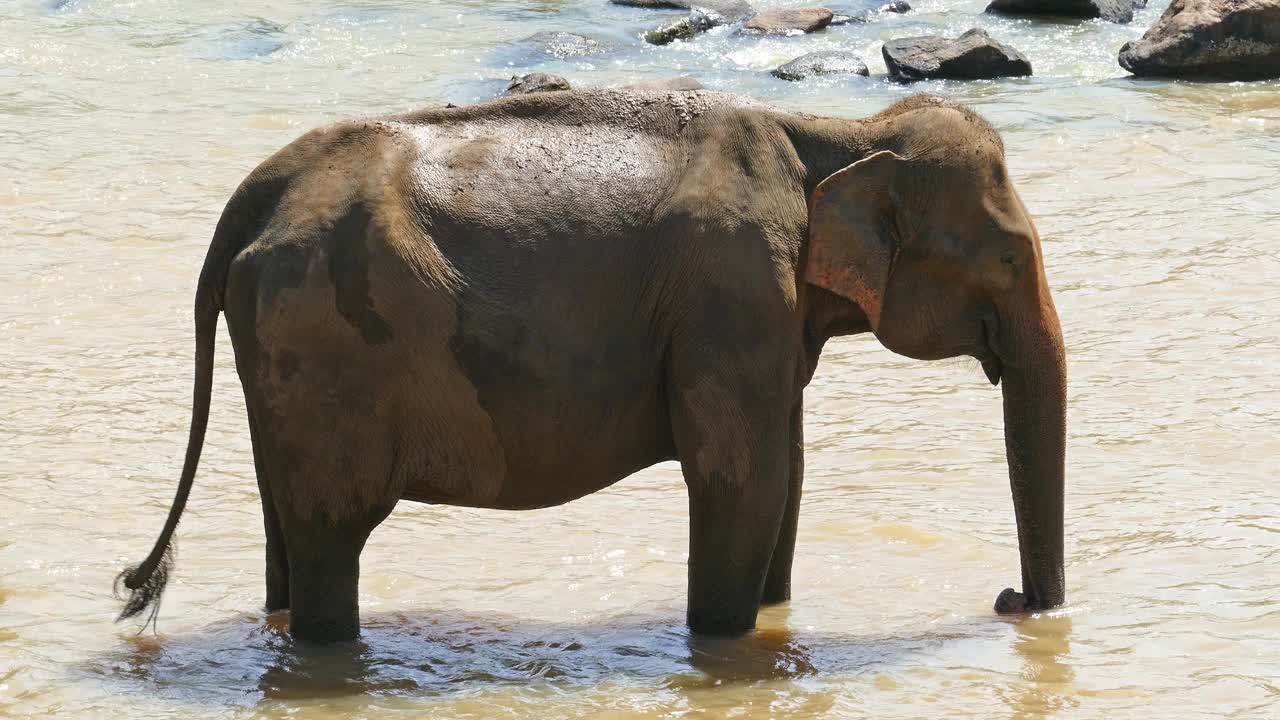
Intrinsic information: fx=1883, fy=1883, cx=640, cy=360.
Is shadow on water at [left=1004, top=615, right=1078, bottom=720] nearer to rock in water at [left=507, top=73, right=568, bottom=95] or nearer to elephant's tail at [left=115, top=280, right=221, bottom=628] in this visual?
elephant's tail at [left=115, top=280, right=221, bottom=628]

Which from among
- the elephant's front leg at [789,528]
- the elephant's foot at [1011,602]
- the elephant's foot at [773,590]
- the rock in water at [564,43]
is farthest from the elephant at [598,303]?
the rock in water at [564,43]

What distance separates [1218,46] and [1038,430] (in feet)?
36.4

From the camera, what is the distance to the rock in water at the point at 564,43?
17.4m

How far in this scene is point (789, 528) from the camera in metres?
5.44

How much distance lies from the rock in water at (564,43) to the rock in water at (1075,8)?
4214 millimetres

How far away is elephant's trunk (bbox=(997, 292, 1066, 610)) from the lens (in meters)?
4.98

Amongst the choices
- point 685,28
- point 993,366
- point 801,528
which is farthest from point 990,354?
point 685,28

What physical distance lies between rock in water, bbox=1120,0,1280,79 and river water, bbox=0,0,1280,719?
2364mm

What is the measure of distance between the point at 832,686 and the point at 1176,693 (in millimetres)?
866

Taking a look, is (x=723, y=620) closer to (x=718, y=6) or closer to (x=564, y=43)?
(x=564, y=43)

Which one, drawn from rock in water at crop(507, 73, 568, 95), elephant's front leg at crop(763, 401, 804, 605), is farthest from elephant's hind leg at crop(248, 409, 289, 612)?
rock in water at crop(507, 73, 568, 95)

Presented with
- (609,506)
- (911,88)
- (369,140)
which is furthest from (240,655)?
(911,88)

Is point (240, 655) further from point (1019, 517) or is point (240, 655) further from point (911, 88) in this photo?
point (911, 88)

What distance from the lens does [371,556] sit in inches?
242
